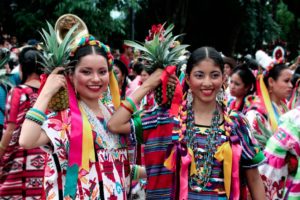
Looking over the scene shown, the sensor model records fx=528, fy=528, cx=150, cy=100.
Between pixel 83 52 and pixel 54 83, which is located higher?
pixel 83 52

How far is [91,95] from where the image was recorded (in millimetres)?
3371

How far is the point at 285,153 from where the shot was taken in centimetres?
440

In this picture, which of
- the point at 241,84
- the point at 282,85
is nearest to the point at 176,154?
the point at 282,85

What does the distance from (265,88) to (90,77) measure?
10.5ft

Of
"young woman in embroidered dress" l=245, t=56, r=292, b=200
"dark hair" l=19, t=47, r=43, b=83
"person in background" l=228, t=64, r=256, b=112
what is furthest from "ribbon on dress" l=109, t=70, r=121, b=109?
"person in background" l=228, t=64, r=256, b=112

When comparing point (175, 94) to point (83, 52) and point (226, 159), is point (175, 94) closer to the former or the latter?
point (226, 159)

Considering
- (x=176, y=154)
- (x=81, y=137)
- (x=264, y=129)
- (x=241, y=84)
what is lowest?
(x=176, y=154)

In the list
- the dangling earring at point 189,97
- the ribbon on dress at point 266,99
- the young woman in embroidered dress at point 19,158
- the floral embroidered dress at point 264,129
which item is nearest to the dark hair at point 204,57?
the dangling earring at point 189,97

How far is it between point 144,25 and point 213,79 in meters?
16.5

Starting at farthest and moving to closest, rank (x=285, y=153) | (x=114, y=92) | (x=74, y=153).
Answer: (x=285, y=153) → (x=114, y=92) → (x=74, y=153)

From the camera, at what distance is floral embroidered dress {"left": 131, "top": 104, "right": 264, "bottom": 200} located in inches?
132

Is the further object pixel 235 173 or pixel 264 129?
pixel 264 129

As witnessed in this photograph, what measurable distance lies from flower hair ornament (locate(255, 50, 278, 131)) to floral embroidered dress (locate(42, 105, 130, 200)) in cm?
284

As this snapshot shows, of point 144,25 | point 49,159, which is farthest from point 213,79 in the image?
point 144,25
